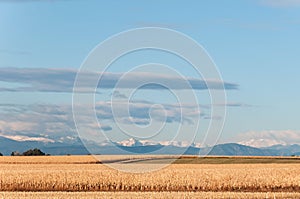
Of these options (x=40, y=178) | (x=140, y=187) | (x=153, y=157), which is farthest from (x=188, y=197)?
(x=153, y=157)

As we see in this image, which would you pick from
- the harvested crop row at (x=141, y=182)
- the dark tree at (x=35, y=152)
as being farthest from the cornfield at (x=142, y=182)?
the dark tree at (x=35, y=152)

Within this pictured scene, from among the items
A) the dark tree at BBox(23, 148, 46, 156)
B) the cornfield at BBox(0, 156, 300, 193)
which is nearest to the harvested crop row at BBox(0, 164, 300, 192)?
the cornfield at BBox(0, 156, 300, 193)

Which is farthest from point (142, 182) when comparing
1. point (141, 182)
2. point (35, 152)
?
point (35, 152)

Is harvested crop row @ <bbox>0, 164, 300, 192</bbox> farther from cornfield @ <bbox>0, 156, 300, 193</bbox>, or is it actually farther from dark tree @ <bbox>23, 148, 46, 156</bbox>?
dark tree @ <bbox>23, 148, 46, 156</bbox>

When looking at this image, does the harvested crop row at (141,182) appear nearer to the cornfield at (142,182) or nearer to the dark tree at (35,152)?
the cornfield at (142,182)

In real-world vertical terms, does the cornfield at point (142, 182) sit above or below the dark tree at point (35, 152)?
below

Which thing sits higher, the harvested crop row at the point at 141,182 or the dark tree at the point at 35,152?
the dark tree at the point at 35,152

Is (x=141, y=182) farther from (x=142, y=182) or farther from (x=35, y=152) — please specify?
(x=35, y=152)

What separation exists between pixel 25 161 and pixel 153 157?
61.1ft

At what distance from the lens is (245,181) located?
55.2 meters

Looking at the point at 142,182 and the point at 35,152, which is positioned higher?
the point at 35,152

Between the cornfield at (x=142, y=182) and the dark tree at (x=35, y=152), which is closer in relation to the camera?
the cornfield at (x=142, y=182)

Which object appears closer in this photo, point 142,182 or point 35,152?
point 142,182

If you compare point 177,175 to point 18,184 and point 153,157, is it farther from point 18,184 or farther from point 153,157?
point 153,157
